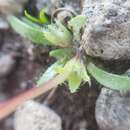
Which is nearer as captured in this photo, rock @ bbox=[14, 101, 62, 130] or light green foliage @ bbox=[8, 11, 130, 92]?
light green foliage @ bbox=[8, 11, 130, 92]

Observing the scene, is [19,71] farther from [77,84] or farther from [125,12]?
[125,12]

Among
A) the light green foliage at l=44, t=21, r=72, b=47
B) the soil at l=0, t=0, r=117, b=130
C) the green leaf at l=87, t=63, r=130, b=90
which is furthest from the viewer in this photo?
the soil at l=0, t=0, r=117, b=130

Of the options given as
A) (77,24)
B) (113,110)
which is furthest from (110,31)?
(113,110)

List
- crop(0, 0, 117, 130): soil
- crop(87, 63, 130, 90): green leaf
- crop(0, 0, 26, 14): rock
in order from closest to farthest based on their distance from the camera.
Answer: crop(87, 63, 130, 90): green leaf → crop(0, 0, 117, 130): soil → crop(0, 0, 26, 14): rock

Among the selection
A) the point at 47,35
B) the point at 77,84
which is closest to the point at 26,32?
the point at 47,35

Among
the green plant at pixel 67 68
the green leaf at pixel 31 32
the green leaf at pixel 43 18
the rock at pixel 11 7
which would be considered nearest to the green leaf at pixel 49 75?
the green plant at pixel 67 68

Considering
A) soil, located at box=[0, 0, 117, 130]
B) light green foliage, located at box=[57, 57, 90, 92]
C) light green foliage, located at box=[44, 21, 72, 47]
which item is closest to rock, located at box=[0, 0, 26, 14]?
soil, located at box=[0, 0, 117, 130]

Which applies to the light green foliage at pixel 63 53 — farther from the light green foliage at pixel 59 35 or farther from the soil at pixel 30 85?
the soil at pixel 30 85

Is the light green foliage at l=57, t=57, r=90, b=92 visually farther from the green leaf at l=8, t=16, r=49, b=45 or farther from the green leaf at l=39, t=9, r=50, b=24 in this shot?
the green leaf at l=39, t=9, r=50, b=24
